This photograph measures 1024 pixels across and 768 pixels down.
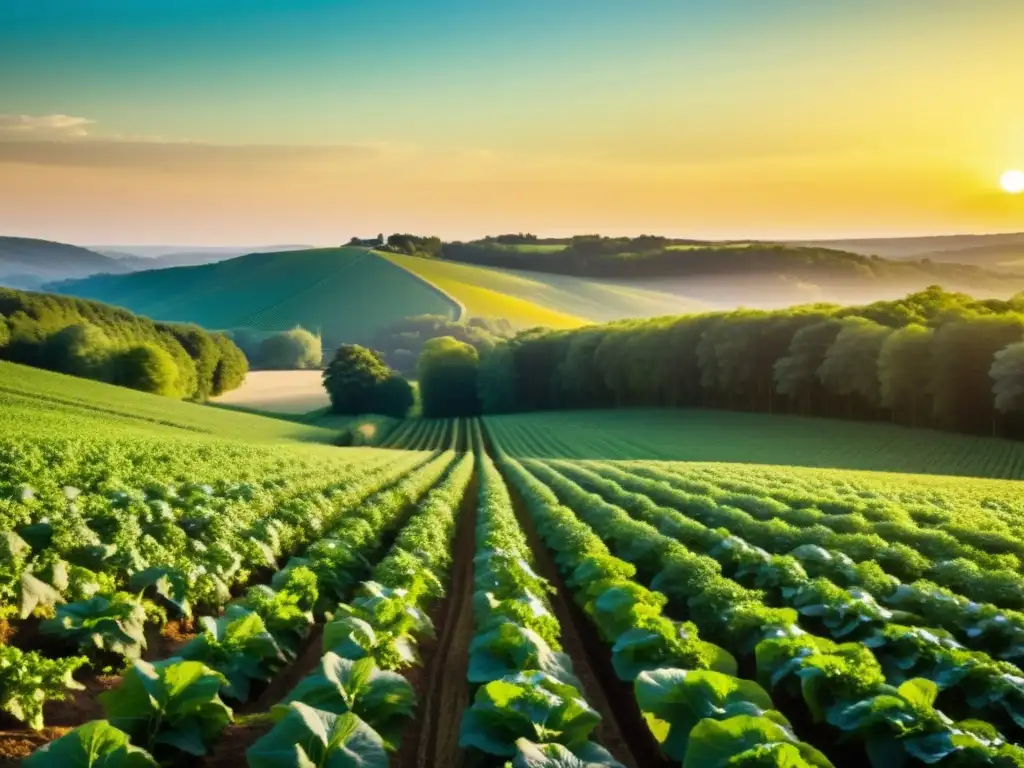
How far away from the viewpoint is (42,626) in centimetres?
859

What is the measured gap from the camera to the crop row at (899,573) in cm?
1080

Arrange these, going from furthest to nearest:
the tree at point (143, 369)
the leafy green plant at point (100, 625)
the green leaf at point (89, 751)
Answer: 1. the tree at point (143, 369)
2. the leafy green plant at point (100, 625)
3. the green leaf at point (89, 751)

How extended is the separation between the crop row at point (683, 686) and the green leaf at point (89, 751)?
3.90 metres

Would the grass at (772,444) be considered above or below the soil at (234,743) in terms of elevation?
below

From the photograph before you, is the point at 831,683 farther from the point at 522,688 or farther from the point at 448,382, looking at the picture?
the point at 448,382

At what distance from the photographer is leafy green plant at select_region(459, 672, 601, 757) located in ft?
21.8

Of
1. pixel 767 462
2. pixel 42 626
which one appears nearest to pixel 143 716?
pixel 42 626

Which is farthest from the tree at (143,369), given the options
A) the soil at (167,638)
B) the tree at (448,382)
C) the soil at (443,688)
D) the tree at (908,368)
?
the soil at (167,638)

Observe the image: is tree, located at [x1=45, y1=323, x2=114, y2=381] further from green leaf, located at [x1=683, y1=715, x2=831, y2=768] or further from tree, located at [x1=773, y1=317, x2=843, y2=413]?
green leaf, located at [x1=683, y1=715, x2=831, y2=768]

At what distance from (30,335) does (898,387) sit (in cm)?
8468

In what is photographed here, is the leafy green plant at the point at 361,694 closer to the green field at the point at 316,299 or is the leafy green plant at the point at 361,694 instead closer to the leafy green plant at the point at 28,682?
the leafy green plant at the point at 28,682

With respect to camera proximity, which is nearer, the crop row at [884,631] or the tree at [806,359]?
the crop row at [884,631]

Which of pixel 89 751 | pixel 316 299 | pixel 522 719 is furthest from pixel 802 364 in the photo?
pixel 316 299

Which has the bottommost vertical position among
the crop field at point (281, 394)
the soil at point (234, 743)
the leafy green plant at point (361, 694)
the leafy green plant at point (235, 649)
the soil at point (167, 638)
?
the crop field at point (281, 394)
